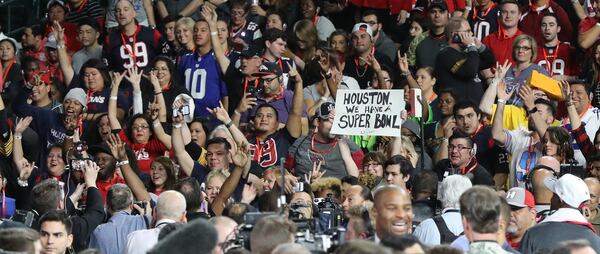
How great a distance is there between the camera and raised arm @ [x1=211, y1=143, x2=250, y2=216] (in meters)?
12.4

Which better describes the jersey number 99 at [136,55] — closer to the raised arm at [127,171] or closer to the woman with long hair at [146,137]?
the woman with long hair at [146,137]

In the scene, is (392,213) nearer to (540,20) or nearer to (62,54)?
(540,20)

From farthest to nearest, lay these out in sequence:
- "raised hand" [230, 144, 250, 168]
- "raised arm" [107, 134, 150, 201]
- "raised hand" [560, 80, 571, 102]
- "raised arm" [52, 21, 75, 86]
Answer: "raised arm" [52, 21, 75, 86] → "raised hand" [560, 80, 571, 102] → "raised arm" [107, 134, 150, 201] → "raised hand" [230, 144, 250, 168]

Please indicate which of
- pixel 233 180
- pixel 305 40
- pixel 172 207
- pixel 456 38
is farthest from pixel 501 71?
pixel 172 207

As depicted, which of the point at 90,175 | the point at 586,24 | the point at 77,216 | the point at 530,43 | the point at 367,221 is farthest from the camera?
the point at 586,24

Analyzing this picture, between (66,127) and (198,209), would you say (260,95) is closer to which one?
(66,127)

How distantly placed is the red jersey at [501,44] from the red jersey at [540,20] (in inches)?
10.8

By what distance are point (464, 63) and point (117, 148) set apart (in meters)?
3.70

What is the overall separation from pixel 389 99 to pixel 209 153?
1.66m

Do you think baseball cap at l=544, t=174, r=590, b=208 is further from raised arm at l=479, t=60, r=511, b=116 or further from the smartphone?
the smartphone

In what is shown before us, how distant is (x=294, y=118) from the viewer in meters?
14.8

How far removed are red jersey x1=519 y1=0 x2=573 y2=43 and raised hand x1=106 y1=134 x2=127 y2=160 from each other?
4.83m

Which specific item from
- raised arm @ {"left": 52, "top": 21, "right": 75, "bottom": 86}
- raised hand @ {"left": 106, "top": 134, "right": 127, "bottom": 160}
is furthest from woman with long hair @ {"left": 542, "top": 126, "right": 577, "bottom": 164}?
raised arm @ {"left": 52, "top": 21, "right": 75, "bottom": 86}

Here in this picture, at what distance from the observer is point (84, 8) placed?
18750 mm
